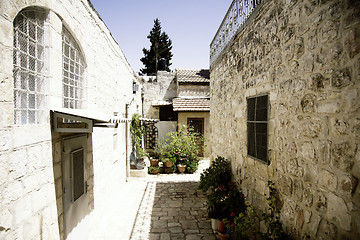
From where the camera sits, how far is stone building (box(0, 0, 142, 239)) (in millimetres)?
1894

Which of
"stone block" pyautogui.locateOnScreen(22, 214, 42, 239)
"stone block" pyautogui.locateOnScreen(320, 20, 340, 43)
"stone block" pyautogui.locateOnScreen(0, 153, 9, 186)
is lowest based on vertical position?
"stone block" pyautogui.locateOnScreen(22, 214, 42, 239)

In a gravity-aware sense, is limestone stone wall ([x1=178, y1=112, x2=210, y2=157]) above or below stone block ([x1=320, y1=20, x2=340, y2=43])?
below

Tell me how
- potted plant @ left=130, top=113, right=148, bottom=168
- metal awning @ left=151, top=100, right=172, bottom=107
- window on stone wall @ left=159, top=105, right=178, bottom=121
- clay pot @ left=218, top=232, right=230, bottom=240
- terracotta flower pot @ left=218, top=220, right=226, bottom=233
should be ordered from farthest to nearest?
window on stone wall @ left=159, top=105, right=178, bottom=121
metal awning @ left=151, top=100, right=172, bottom=107
potted plant @ left=130, top=113, right=148, bottom=168
terracotta flower pot @ left=218, top=220, right=226, bottom=233
clay pot @ left=218, top=232, right=230, bottom=240

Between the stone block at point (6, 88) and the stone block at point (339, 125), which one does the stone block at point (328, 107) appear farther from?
the stone block at point (6, 88)

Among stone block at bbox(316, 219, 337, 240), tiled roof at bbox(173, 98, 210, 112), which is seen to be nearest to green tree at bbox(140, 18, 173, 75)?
tiled roof at bbox(173, 98, 210, 112)

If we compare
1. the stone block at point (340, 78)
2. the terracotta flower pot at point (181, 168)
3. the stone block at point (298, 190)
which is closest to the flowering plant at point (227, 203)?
the stone block at point (298, 190)

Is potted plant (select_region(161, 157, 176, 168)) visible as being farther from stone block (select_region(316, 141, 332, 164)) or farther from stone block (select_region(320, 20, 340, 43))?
stone block (select_region(320, 20, 340, 43))

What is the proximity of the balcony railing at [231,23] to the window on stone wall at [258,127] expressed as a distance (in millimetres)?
1647

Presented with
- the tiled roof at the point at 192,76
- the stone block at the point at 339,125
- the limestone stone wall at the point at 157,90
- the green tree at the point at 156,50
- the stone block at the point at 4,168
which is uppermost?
the green tree at the point at 156,50

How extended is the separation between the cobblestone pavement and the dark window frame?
2.04 m

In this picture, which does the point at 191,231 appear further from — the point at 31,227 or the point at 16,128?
the point at 16,128

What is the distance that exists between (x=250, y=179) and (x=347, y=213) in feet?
6.85

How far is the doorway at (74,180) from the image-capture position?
3.02 meters

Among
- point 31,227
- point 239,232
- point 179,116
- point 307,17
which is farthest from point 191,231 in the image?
point 179,116
